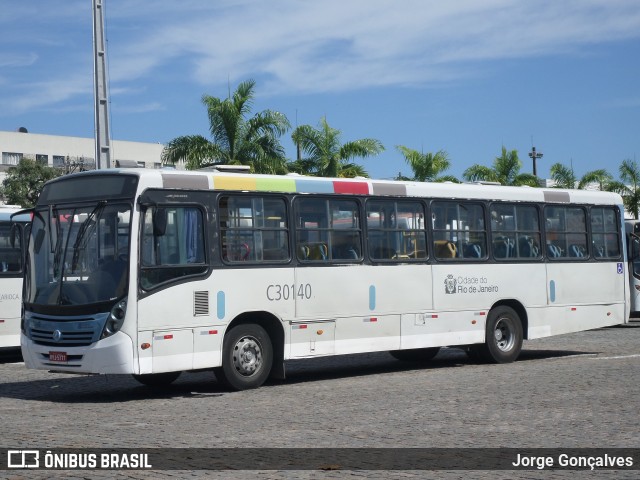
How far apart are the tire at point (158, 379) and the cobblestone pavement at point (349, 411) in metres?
0.14

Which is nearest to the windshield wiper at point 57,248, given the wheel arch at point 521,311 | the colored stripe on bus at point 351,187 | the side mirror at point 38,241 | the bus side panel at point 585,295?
the side mirror at point 38,241

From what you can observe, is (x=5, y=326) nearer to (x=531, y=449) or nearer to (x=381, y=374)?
(x=381, y=374)

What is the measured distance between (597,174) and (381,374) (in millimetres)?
41117

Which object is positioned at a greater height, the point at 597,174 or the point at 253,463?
the point at 597,174

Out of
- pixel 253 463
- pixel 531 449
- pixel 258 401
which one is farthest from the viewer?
pixel 258 401

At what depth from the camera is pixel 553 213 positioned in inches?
856

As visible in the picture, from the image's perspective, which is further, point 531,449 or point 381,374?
point 381,374

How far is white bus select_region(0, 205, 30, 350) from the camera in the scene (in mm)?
21891

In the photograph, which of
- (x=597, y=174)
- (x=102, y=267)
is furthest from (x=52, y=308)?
(x=597, y=174)

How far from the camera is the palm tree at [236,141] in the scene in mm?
39500

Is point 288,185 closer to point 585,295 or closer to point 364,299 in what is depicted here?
point 364,299

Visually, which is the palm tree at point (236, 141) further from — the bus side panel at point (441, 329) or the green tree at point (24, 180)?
the green tree at point (24, 180)

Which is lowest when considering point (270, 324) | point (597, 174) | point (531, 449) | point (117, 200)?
point (531, 449)

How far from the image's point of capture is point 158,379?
17219mm
